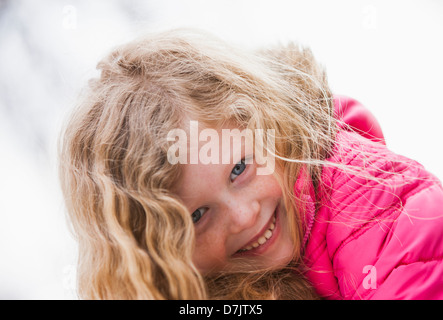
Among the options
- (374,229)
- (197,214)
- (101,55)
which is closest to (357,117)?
(374,229)

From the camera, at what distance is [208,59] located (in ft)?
2.48

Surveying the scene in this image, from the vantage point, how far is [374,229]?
709 mm

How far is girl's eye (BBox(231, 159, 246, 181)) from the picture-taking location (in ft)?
2.37

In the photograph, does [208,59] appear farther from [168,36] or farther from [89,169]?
[89,169]

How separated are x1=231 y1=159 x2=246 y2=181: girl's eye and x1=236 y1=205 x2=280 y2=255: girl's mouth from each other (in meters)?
0.11

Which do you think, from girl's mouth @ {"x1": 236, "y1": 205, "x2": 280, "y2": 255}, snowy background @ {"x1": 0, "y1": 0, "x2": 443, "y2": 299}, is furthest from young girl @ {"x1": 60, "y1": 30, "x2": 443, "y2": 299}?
snowy background @ {"x1": 0, "y1": 0, "x2": 443, "y2": 299}

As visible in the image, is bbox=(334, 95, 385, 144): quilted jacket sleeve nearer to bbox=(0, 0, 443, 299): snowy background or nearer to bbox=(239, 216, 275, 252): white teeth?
bbox=(0, 0, 443, 299): snowy background

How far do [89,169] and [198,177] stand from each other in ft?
0.60

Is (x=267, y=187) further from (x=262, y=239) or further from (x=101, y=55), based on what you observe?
(x=101, y=55)

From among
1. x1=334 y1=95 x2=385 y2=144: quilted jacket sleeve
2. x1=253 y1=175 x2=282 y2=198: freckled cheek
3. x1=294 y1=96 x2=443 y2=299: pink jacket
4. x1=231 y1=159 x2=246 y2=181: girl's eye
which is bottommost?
x1=294 y1=96 x2=443 y2=299: pink jacket

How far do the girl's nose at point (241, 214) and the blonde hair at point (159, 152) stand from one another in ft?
0.24

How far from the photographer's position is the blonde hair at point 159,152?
2.19ft

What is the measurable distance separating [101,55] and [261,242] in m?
0.47
